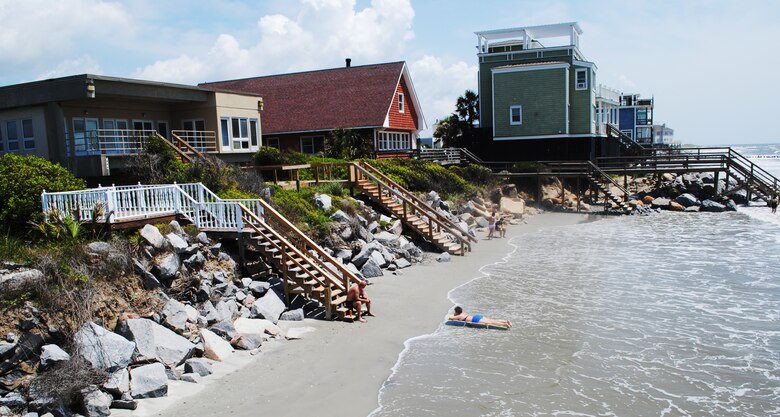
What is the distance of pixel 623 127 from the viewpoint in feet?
259

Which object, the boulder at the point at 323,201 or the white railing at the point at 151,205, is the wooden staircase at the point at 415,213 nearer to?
the boulder at the point at 323,201

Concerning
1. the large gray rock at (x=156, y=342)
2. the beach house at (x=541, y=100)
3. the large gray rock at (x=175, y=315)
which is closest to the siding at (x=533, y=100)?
the beach house at (x=541, y=100)

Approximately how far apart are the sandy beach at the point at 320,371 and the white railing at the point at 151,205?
4.37 m

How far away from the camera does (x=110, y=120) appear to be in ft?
87.8

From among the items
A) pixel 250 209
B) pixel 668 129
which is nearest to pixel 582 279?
pixel 250 209

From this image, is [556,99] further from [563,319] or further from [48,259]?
[48,259]

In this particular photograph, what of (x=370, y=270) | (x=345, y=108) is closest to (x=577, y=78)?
(x=345, y=108)

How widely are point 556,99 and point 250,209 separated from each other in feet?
110

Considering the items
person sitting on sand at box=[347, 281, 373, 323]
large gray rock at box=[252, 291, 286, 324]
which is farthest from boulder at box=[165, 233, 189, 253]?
person sitting on sand at box=[347, 281, 373, 323]

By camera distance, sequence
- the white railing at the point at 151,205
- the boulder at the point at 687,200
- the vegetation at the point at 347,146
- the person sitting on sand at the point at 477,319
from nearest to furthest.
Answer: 1. the person sitting on sand at the point at 477,319
2. the white railing at the point at 151,205
3. the vegetation at the point at 347,146
4. the boulder at the point at 687,200

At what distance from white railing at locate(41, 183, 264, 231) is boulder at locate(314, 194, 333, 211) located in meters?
4.78

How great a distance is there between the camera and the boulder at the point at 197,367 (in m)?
11.7

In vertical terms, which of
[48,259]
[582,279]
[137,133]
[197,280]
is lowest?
[582,279]

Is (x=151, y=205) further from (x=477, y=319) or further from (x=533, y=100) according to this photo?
(x=533, y=100)
